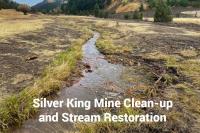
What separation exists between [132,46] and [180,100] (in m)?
20.7

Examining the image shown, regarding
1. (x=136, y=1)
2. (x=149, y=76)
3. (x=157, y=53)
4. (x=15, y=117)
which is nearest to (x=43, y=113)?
(x=15, y=117)

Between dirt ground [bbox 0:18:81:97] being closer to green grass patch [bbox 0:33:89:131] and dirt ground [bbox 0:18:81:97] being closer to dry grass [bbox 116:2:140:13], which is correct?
green grass patch [bbox 0:33:89:131]

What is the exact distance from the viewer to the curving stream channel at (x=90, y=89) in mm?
15289

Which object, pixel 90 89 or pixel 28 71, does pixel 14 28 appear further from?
pixel 90 89

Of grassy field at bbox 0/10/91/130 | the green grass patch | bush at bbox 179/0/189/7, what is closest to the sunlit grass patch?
grassy field at bbox 0/10/91/130

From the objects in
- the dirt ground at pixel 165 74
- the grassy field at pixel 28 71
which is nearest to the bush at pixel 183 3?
the dirt ground at pixel 165 74

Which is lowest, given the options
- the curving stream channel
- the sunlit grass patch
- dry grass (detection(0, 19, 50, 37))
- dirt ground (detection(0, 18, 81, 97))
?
the curving stream channel

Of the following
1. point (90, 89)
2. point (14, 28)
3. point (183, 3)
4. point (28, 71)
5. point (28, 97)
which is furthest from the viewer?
point (183, 3)

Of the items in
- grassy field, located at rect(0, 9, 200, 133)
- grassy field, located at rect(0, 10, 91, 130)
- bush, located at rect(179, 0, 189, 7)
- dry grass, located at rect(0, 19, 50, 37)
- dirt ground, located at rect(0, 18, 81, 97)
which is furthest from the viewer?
bush, located at rect(179, 0, 189, 7)

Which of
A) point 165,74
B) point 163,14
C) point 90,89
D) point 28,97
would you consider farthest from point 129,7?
point 28,97

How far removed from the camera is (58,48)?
3581cm

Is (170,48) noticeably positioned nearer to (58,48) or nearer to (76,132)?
(58,48)

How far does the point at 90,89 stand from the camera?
2150 cm

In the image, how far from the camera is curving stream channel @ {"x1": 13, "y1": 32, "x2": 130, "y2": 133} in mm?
15289
